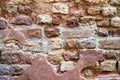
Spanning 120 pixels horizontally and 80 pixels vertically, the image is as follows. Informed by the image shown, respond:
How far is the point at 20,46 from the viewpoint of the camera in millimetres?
2191

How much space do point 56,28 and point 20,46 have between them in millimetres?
331

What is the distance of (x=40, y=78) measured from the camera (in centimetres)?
214

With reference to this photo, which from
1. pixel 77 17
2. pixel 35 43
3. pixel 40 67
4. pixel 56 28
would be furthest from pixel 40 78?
pixel 77 17

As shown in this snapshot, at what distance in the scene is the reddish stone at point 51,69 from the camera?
215 cm

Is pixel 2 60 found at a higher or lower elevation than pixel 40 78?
higher

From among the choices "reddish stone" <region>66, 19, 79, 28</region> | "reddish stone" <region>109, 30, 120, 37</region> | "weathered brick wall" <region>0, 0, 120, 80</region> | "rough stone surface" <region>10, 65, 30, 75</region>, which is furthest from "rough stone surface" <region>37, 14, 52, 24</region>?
"reddish stone" <region>109, 30, 120, 37</region>

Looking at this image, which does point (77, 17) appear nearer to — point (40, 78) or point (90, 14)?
point (90, 14)

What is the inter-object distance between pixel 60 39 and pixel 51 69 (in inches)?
10.1

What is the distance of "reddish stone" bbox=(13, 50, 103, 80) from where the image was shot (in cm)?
215

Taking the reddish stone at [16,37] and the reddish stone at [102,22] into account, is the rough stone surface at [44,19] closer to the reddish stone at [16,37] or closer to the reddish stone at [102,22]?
the reddish stone at [16,37]

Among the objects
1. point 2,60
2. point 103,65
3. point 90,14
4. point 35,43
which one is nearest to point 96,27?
point 90,14

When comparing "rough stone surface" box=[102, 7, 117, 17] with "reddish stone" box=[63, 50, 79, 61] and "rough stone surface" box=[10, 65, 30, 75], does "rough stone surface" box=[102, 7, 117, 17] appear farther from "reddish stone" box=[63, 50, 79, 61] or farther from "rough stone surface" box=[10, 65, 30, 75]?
"rough stone surface" box=[10, 65, 30, 75]

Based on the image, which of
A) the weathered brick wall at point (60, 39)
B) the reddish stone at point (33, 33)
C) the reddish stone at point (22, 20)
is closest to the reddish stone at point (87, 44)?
the weathered brick wall at point (60, 39)

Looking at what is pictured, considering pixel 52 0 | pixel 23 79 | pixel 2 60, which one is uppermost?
pixel 52 0
